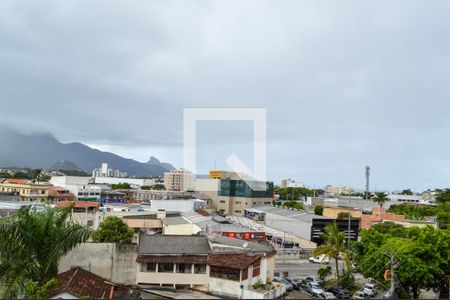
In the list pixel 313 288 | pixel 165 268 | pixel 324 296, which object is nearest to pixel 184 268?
pixel 165 268

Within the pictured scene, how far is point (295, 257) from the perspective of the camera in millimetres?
37594

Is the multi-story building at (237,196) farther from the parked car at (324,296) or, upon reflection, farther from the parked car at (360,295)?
the parked car at (324,296)

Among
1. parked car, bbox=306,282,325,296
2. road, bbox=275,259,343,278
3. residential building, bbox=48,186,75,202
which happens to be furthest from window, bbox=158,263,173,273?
residential building, bbox=48,186,75,202

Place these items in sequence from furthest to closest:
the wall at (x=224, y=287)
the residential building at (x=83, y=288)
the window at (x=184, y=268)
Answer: the window at (x=184, y=268) < the wall at (x=224, y=287) < the residential building at (x=83, y=288)

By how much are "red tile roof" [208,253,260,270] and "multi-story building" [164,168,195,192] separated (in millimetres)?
133166

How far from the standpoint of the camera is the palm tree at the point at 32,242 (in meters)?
13.1

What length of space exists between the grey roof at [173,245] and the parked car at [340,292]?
914 cm

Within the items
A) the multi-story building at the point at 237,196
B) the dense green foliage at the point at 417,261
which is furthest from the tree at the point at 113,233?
the multi-story building at the point at 237,196

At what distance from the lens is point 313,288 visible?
24.4m

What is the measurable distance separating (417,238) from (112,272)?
20007mm

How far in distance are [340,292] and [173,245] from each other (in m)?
11.6

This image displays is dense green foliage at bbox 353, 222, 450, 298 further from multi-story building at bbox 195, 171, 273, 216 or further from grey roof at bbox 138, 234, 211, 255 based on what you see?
multi-story building at bbox 195, 171, 273, 216

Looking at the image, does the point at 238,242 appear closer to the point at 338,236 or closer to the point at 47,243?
the point at 338,236

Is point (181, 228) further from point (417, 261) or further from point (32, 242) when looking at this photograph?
point (32, 242)
